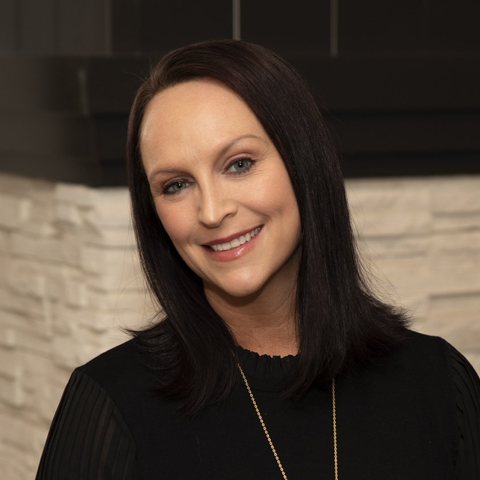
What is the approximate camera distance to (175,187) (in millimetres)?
1734

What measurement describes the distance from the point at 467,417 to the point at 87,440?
656 mm

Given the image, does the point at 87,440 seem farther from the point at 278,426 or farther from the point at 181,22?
the point at 181,22

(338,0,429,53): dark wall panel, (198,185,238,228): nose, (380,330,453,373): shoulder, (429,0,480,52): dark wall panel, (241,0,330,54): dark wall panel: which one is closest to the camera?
(198,185,238,228): nose

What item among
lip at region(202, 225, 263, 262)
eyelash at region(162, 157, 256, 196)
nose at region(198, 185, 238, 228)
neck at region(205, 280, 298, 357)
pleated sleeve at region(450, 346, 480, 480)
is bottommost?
pleated sleeve at region(450, 346, 480, 480)

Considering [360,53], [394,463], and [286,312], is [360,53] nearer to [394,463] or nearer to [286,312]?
[286,312]

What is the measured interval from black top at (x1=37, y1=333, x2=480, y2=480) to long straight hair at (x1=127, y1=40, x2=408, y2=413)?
1.3 inches

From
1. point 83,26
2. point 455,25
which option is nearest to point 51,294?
point 83,26

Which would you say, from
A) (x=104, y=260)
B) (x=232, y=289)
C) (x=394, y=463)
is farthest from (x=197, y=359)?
(x=104, y=260)

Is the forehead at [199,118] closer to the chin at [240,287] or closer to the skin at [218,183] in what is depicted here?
the skin at [218,183]

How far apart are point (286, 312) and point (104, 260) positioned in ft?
1.91

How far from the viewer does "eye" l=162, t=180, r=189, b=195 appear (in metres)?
1.72

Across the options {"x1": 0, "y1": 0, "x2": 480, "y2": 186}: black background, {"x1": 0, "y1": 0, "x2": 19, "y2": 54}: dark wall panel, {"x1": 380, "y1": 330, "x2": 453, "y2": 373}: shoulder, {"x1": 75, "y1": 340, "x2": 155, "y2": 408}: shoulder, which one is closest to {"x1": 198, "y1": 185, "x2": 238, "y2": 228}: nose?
{"x1": 75, "y1": 340, "x2": 155, "y2": 408}: shoulder

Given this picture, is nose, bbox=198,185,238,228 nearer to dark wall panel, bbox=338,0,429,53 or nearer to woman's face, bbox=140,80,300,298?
woman's face, bbox=140,80,300,298

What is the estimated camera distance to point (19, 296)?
2684mm
